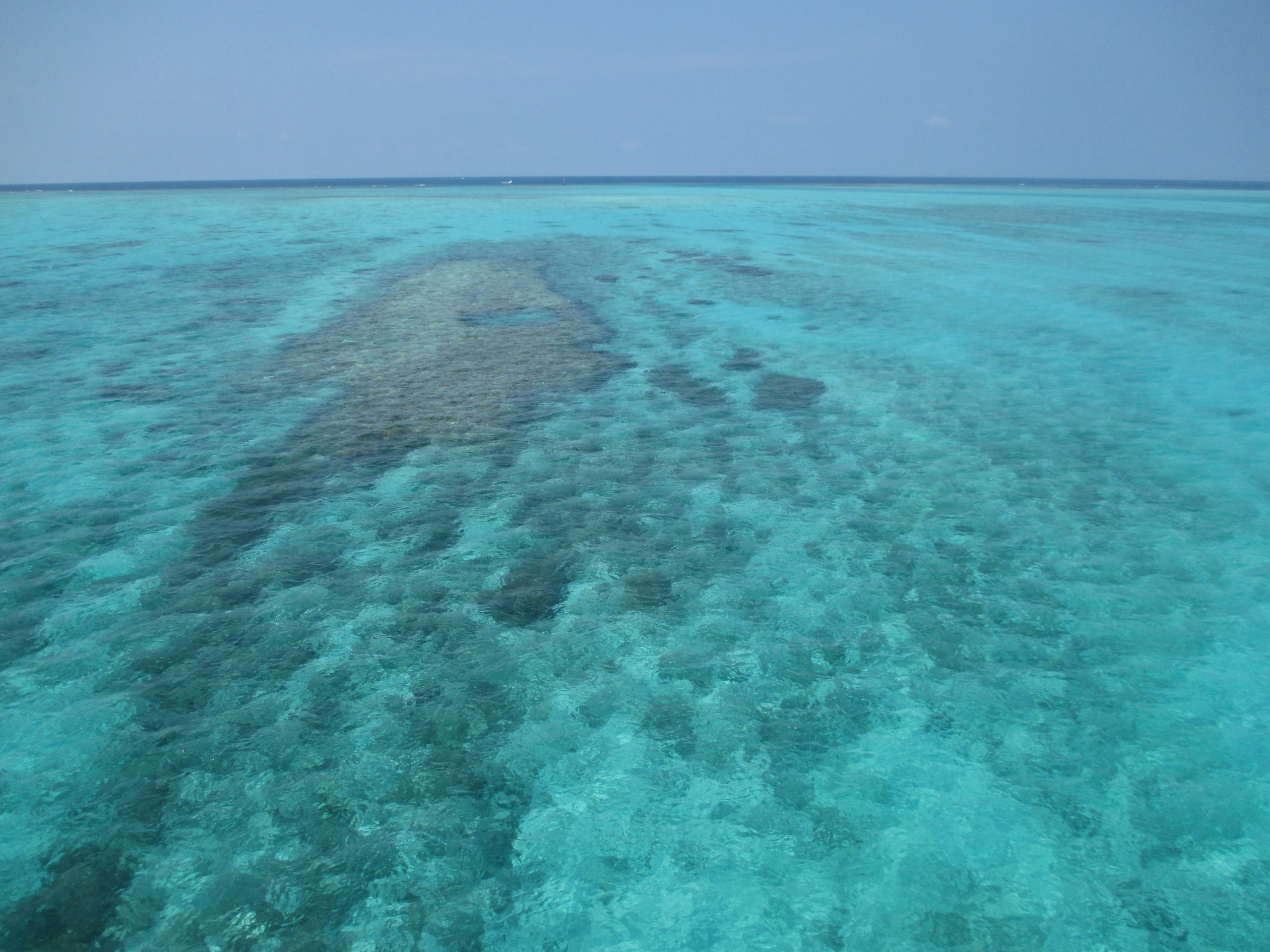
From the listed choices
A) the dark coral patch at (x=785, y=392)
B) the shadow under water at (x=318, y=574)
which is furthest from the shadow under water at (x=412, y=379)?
the dark coral patch at (x=785, y=392)

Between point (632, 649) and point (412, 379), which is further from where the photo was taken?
point (412, 379)

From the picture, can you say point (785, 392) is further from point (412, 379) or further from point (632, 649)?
point (632, 649)

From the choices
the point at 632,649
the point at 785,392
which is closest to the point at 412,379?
the point at 785,392

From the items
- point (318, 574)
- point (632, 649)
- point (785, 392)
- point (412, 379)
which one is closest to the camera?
point (632, 649)

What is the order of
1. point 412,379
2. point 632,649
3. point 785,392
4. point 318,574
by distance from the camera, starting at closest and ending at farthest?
point 632,649
point 318,574
point 785,392
point 412,379

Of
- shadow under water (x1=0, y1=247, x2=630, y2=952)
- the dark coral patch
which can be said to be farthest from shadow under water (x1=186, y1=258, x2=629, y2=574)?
the dark coral patch

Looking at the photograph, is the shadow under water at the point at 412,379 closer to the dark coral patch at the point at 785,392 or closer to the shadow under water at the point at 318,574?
the shadow under water at the point at 318,574

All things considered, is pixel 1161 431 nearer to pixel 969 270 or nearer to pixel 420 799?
pixel 420 799

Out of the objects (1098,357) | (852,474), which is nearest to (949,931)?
(852,474)

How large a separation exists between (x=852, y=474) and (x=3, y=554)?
621cm

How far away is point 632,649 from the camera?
417 centimetres

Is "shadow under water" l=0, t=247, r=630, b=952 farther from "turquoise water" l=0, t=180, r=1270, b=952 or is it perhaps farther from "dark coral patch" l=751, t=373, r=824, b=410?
"dark coral patch" l=751, t=373, r=824, b=410

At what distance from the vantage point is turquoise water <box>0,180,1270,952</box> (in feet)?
9.27

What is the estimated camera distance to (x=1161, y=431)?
7406 mm
